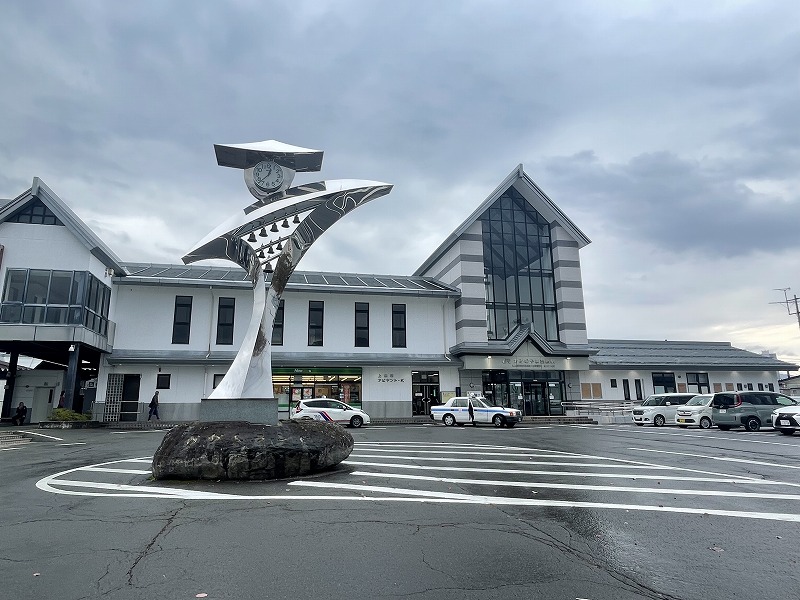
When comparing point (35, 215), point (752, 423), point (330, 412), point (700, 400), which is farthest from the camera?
point (700, 400)

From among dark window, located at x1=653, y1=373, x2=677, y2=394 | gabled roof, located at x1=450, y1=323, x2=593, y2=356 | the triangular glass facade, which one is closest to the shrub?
the triangular glass facade

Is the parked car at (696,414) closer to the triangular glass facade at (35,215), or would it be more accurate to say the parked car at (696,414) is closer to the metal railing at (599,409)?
the metal railing at (599,409)

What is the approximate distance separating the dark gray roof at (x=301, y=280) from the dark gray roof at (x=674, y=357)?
12919 millimetres

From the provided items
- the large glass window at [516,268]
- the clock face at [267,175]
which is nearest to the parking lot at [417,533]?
the clock face at [267,175]

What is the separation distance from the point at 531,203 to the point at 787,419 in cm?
2166

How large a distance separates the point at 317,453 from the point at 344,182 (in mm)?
7501

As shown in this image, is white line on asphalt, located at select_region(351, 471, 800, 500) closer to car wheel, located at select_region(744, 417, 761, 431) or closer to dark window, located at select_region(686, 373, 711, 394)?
car wheel, located at select_region(744, 417, 761, 431)

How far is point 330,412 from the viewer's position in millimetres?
23953

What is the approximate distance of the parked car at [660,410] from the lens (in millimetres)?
26469

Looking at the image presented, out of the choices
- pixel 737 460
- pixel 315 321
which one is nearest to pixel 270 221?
pixel 737 460

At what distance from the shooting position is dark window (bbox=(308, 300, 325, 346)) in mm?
30672

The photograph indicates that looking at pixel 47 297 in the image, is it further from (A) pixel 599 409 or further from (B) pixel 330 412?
(A) pixel 599 409

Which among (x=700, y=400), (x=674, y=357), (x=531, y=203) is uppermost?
(x=531, y=203)

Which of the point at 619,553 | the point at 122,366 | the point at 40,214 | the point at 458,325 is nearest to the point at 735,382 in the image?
the point at 458,325
